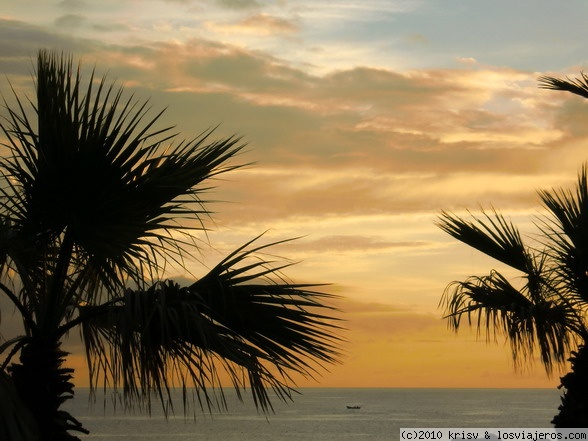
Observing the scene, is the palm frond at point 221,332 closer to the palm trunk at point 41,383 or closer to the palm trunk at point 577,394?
the palm trunk at point 41,383

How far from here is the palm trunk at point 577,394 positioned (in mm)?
8975

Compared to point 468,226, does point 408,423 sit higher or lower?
lower

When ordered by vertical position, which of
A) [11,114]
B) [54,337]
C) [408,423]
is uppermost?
[11,114]

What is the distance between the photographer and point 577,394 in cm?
905

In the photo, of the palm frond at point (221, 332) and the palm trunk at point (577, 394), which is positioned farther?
the palm trunk at point (577, 394)

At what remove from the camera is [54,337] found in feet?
18.3

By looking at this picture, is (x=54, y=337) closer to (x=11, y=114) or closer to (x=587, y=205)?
(x=11, y=114)

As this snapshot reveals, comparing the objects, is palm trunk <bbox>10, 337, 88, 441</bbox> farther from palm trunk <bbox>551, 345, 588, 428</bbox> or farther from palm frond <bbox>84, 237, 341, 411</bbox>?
palm trunk <bbox>551, 345, 588, 428</bbox>

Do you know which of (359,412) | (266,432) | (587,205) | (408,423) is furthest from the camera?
(359,412)

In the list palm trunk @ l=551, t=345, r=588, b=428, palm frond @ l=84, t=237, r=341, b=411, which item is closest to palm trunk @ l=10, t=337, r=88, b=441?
palm frond @ l=84, t=237, r=341, b=411

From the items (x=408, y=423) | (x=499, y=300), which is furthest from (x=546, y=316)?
(x=408, y=423)

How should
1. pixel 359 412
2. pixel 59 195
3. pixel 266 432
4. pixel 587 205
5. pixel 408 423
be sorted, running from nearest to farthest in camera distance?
1. pixel 59 195
2. pixel 587 205
3. pixel 266 432
4. pixel 408 423
5. pixel 359 412

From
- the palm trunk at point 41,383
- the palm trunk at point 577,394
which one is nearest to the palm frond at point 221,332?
the palm trunk at point 41,383

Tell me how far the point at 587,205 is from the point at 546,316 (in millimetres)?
1308
